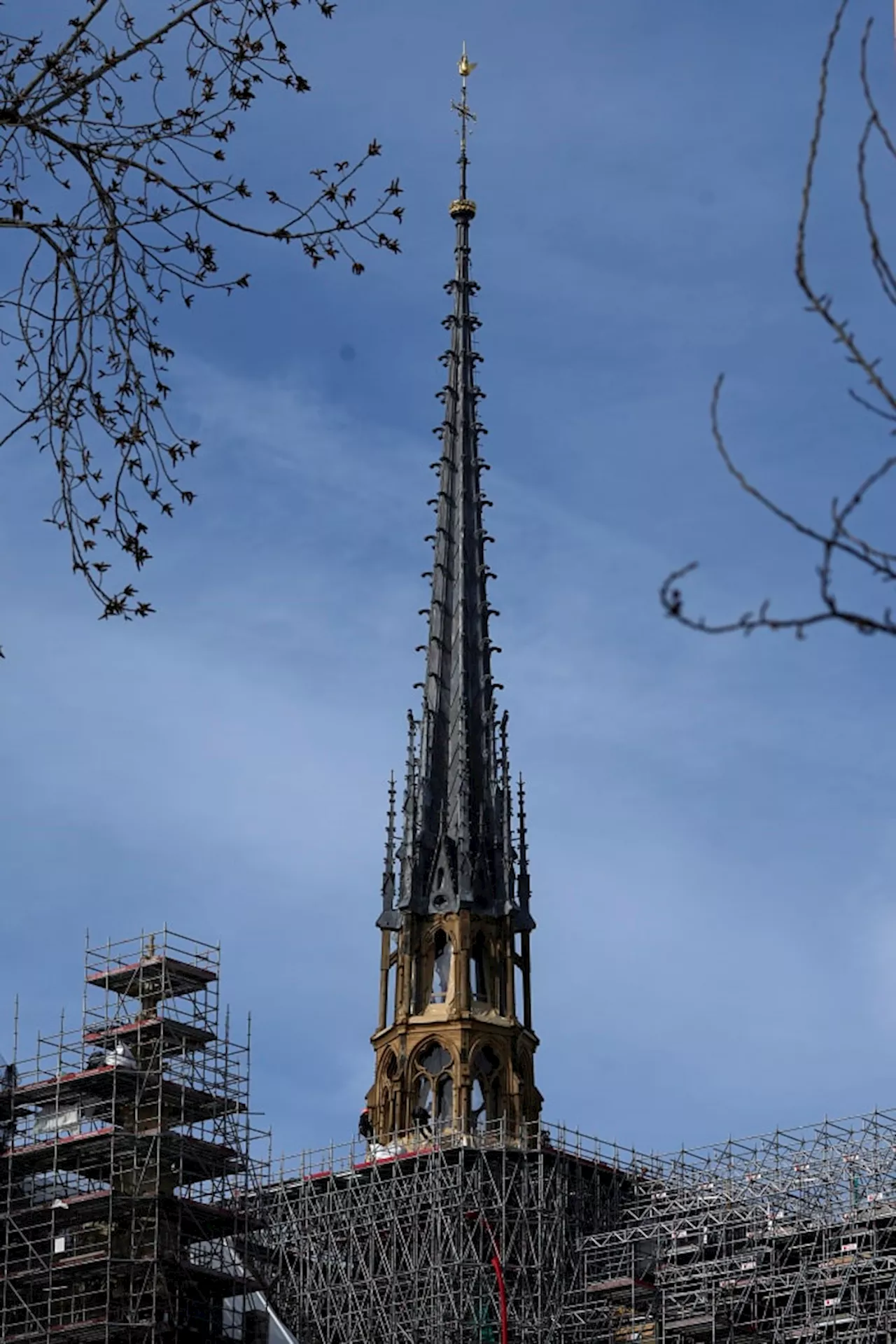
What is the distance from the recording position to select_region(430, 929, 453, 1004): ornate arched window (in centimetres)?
9100

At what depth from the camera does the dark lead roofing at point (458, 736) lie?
306ft

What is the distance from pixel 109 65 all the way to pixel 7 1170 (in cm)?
6051

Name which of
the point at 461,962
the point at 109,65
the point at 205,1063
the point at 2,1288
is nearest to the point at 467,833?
the point at 461,962

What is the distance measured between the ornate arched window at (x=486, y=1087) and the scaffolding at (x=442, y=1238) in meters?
1.89

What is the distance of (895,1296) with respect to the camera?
7431 cm

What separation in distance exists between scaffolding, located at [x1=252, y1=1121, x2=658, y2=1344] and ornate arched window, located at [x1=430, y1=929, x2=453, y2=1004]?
18.2 ft

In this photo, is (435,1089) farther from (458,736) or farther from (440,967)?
(458,736)

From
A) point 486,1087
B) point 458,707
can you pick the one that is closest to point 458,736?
point 458,707

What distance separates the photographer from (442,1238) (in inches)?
3211

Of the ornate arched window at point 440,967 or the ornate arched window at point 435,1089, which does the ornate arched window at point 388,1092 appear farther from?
the ornate arched window at point 440,967

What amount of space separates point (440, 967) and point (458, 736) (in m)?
9.37

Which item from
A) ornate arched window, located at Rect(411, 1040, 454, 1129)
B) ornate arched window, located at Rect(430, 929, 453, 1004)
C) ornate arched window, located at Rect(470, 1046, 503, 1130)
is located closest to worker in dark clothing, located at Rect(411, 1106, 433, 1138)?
ornate arched window, located at Rect(411, 1040, 454, 1129)

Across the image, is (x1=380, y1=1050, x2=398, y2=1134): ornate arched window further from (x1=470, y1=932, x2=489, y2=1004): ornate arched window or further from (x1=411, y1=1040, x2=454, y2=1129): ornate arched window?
(x1=470, y1=932, x2=489, y2=1004): ornate arched window

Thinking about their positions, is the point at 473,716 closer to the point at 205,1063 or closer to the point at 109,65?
the point at 205,1063
